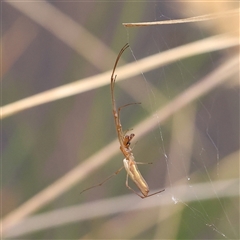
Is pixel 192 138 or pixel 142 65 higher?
pixel 142 65

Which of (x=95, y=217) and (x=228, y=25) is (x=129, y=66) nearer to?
(x=228, y=25)

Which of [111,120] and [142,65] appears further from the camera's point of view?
[111,120]

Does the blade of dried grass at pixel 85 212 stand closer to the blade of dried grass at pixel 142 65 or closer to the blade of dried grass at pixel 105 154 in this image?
the blade of dried grass at pixel 105 154

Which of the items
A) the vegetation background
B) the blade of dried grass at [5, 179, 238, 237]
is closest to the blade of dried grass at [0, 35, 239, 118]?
the vegetation background

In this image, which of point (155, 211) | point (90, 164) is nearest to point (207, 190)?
point (155, 211)

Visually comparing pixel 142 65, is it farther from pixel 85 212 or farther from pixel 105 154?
pixel 85 212

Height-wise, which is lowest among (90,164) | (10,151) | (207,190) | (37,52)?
(207,190)

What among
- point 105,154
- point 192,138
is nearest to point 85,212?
point 105,154
